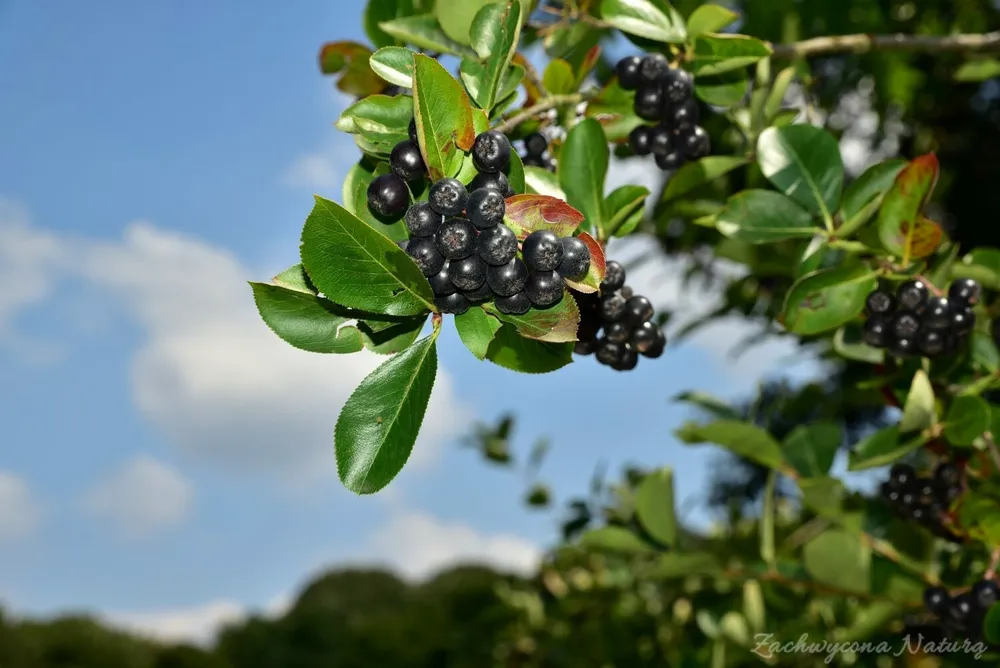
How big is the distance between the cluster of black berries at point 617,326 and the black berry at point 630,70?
1.23ft

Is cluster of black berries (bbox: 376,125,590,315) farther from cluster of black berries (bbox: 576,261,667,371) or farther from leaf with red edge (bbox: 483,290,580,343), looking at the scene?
cluster of black berries (bbox: 576,261,667,371)

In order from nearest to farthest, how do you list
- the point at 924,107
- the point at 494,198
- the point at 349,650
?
the point at 494,198
the point at 924,107
the point at 349,650

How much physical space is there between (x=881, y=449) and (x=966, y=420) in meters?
0.15

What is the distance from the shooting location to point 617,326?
1.24 metres

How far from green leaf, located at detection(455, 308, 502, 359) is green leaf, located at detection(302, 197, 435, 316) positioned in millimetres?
52

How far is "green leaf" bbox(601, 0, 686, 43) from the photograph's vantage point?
1.42 meters

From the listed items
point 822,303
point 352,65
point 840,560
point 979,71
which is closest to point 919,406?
point 822,303

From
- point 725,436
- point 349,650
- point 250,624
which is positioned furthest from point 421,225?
point 250,624

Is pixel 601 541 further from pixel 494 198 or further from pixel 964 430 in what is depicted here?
pixel 494 198

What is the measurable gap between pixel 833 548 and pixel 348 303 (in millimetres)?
1317

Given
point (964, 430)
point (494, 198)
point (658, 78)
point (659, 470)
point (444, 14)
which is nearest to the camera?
point (494, 198)

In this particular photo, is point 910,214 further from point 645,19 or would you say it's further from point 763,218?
point 645,19

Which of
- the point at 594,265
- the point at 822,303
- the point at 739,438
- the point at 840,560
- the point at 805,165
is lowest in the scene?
the point at 840,560

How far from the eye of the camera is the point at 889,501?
5.70 feet
